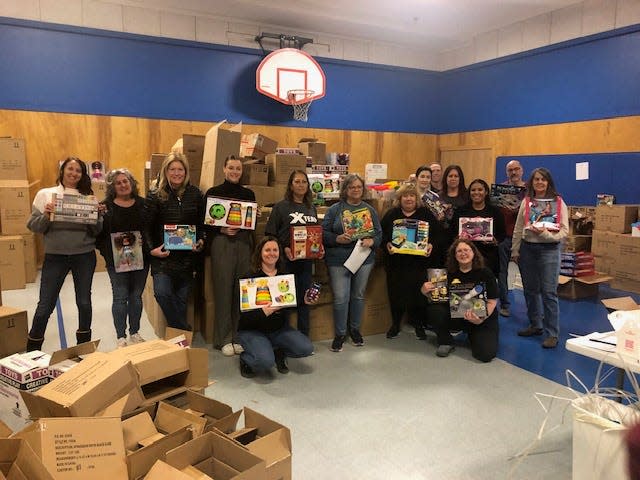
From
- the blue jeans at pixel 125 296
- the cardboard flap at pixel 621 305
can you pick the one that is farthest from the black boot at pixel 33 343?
the cardboard flap at pixel 621 305

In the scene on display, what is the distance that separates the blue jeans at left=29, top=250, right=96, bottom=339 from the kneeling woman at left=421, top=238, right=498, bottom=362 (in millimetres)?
2676

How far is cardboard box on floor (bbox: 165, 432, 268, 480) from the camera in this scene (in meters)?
1.83

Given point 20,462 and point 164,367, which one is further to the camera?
point 164,367

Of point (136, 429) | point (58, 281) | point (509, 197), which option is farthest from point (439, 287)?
point (58, 281)

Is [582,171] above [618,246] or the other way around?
above

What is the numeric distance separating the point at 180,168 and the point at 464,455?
277cm

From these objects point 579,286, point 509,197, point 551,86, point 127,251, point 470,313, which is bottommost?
point 579,286

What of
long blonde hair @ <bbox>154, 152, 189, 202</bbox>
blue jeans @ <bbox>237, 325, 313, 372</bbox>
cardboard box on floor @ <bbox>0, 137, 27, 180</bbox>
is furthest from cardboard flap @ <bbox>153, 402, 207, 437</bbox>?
cardboard box on floor @ <bbox>0, 137, 27, 180</bbox>

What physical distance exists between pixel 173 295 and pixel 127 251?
482mm

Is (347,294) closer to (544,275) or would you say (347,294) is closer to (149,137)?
(544,275)

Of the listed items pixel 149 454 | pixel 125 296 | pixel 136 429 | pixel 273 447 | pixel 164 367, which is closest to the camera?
pixel 149 454

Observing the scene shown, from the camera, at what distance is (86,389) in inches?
84.2

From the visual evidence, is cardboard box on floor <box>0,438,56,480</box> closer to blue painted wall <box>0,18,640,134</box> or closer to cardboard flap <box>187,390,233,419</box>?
cardboard flap <box>187,390,233,419</box>

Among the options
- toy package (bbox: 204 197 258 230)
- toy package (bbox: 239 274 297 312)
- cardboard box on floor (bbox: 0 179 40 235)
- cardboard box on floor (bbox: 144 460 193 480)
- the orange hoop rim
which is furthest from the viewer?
the orange hoop rim
